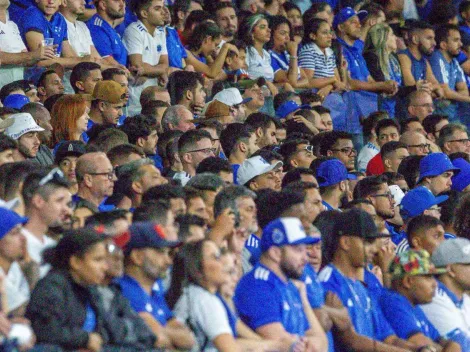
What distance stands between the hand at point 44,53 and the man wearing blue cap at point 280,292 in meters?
4.55

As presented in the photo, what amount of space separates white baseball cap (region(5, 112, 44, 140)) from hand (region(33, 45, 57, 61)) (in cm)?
177

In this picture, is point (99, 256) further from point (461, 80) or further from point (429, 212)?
point (461, 80)

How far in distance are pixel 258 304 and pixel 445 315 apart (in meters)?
1.72

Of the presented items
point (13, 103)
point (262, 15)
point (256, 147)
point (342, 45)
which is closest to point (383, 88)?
point (342, 45)

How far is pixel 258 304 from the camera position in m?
7.23

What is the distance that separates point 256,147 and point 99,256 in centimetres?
521

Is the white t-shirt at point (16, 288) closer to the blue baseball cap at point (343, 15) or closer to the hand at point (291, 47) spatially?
the hand at point (291, 47)

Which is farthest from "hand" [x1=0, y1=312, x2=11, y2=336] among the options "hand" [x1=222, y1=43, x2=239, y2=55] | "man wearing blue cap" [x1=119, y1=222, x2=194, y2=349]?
"hand" [x1=222, y1=43, x2=239, y2=55]

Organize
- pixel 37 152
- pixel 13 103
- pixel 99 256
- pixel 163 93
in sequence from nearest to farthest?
pixel 99 256 → pixel 37 152 → pixel 13 103 → pixel 163 93

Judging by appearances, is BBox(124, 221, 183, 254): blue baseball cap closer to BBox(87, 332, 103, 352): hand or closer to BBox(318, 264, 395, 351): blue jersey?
BBox(87, 332, 103, 352): hand

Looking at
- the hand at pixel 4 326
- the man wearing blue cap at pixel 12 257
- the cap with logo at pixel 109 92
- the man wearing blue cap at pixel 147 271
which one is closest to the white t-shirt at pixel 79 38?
the cap with logo at pixel 109 92

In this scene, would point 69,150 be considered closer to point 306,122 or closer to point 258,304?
point 258,304

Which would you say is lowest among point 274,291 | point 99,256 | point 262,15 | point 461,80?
point 461,80

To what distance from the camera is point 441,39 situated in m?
16.4
